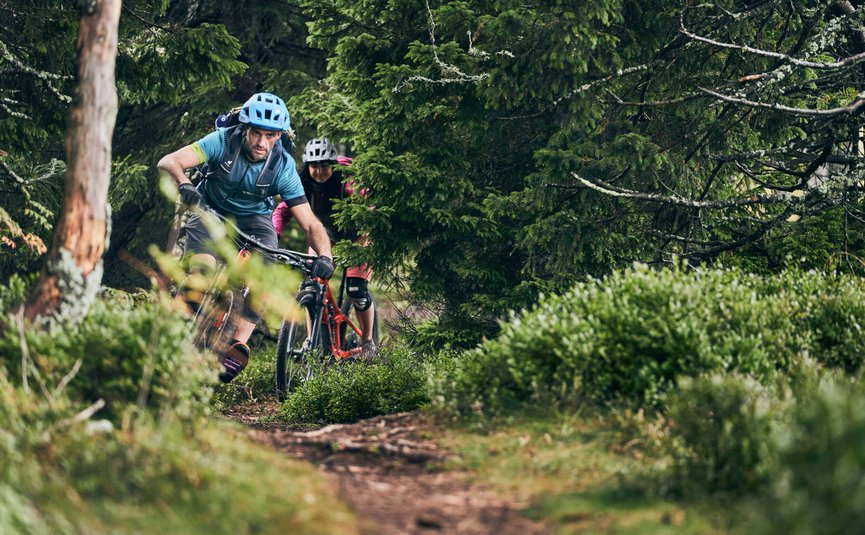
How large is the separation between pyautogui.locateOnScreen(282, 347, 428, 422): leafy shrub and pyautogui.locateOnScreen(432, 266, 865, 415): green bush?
1.58 meters

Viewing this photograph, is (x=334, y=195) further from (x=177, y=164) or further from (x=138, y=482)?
(x=138, y=482)

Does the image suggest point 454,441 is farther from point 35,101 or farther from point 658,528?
point 35,101

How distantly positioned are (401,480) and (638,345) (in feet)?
6.38

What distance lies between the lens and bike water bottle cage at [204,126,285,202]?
905 cm

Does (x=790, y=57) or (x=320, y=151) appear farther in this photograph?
(x=320, y=151)

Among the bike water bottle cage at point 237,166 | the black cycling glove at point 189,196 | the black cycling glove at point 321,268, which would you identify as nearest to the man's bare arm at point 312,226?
the black cycling glove at point 321,268

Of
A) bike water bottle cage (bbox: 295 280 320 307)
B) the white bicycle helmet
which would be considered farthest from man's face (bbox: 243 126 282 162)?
the white bicycle helmet

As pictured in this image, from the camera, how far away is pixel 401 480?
5.81 m

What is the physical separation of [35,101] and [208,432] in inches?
226

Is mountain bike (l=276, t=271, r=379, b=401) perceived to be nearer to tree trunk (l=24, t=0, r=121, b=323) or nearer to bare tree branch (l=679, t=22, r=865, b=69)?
tree trunk (l=24, t=0, r=121, b=323)

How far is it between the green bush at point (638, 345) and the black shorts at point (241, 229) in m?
2.74

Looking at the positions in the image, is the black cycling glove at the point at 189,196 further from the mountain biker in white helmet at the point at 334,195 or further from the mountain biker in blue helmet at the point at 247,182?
the mountain biker in white helmet at the point at 334,195

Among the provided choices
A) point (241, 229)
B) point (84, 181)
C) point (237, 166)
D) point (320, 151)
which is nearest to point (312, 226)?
point (241, 229)

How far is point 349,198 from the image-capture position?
424 inches
